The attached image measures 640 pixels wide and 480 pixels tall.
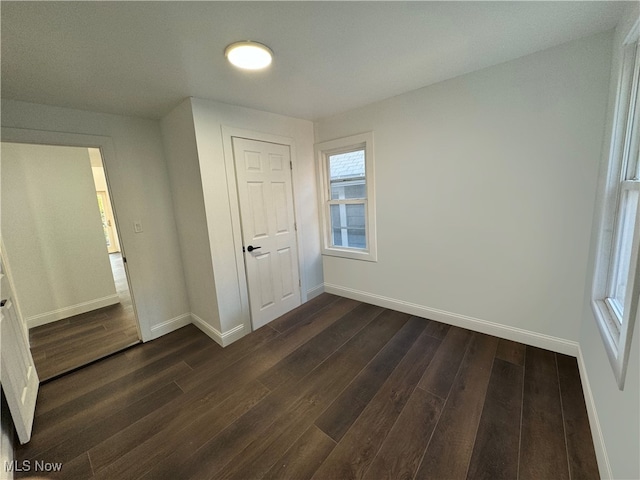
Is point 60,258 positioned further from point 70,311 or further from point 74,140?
point 74,140

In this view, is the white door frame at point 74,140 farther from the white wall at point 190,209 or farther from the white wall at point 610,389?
the white wall at point 610,389

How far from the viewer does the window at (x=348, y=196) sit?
2893mm

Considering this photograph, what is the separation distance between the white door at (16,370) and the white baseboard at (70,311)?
5.23ft

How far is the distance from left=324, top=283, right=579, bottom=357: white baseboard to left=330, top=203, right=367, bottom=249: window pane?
2.09 feet

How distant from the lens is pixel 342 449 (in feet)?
4.55

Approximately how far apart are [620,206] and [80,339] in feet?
15.4

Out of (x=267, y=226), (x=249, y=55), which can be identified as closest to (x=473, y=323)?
(x=267, y=226)

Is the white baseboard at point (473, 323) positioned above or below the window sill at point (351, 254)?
below

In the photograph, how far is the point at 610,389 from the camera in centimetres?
118

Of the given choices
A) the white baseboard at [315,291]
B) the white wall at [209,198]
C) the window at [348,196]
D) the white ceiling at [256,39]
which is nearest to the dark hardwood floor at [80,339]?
the white wall at [209,198]

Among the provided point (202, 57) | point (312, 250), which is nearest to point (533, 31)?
point (202, 57)

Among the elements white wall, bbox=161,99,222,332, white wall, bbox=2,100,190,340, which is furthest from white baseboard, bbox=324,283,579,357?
white wall, bbox=2,100,190,340

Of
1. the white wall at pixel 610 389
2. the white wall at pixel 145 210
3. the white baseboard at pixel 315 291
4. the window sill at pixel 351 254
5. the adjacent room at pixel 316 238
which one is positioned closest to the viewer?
the white wall at pixel 610 389

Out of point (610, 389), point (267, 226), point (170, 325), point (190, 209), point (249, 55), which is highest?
point (249, 55)
